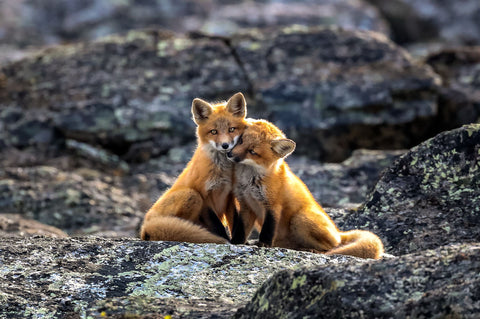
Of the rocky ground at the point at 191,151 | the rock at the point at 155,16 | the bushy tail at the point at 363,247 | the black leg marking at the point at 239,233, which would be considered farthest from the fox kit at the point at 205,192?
the rock at the point at 155,16

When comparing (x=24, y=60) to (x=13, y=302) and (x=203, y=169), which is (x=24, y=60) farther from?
(x=13, y=302)

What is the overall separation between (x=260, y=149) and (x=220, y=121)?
701 mm

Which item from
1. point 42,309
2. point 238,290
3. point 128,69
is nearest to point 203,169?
point 238,290

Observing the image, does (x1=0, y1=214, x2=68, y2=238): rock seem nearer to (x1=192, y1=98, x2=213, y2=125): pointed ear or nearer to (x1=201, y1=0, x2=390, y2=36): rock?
(x1=192, y1=98, x2=213, y2=125): pointed ear

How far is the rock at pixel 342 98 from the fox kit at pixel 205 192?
4.75 metres

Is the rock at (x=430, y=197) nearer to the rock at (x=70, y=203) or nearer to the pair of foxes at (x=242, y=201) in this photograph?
the pair of foxes at (x=242, y=201)

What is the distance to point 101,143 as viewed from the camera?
11914 millimetres

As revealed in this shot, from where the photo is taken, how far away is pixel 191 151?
1184 centimetres

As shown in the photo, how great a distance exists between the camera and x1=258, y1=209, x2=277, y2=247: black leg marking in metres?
6.14

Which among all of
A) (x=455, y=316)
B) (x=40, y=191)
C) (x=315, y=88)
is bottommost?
(x=40, y=191)

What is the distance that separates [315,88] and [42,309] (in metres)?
9.05

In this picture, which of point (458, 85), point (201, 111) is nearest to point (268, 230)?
point (201, 111)

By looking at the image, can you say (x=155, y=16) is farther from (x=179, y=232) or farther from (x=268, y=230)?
(x=179, y=232)

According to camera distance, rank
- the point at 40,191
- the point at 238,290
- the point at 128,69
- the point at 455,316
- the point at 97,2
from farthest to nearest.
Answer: the point at 97,2, the point at 128,69, the point at 40,191, the point at 238,290, the point at 455,316
